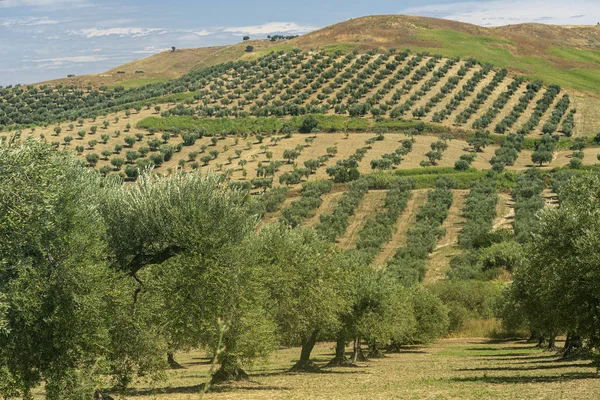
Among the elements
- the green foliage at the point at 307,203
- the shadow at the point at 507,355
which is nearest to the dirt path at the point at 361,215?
the green foliage at the point at 307,203

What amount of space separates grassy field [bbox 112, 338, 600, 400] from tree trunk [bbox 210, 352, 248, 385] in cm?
89

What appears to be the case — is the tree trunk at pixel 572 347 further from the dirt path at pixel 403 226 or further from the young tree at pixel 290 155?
the young tree at pixel 290 155

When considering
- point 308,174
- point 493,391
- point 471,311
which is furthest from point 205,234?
point 308,174

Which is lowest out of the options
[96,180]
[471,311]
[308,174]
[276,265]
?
[471,311]

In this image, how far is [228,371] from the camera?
4031 centimetres

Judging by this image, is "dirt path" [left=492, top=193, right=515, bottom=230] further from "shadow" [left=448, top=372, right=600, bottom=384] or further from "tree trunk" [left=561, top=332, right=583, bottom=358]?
"shadow" [left=448, top=372, right=600, bottom=384]

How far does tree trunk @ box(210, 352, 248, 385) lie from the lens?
3702cm

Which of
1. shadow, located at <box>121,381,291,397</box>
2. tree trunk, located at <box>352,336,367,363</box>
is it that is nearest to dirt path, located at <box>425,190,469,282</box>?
tree trunk, located at <box>352,336,367,363</box>

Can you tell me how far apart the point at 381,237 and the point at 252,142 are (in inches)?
2640

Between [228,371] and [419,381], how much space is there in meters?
10.4

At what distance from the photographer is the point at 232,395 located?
33625 mm

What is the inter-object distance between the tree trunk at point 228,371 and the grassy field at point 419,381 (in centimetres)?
89

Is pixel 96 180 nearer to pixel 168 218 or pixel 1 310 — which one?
pixel 168 218

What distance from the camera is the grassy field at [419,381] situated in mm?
32031
